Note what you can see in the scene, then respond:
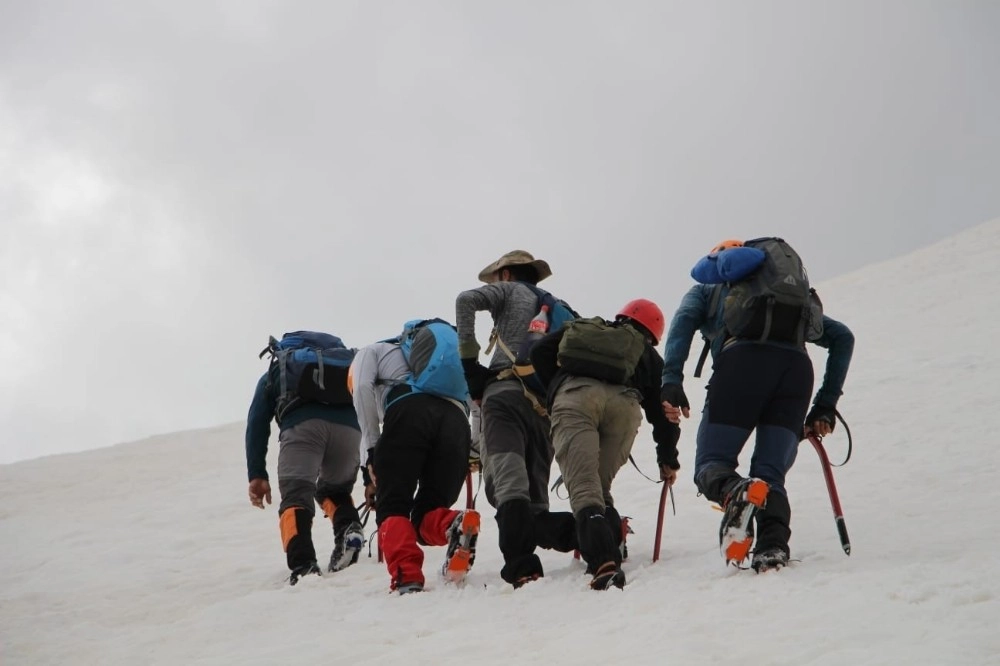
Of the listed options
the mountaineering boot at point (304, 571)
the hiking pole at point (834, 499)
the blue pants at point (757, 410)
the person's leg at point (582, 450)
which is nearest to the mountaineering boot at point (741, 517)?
the blue pants at point (757, 410)

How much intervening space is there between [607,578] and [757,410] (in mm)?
1270

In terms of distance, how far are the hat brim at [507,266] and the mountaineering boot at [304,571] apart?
8.08 feet

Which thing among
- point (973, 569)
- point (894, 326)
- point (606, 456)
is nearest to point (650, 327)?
point (606, 456)

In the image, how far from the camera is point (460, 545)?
21.7 ft

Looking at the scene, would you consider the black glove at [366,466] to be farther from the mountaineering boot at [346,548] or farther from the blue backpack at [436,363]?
the mountaineering boot at [346,548]

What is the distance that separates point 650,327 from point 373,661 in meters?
3.10

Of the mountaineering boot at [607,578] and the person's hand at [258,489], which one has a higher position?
the person's hand at [258,489]

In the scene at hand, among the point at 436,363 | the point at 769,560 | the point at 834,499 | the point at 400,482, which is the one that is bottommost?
the point at 769,560

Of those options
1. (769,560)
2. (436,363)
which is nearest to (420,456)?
(436,363)

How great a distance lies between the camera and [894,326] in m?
19.7

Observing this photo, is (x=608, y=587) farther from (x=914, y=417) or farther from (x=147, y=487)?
(x=147, y=487)

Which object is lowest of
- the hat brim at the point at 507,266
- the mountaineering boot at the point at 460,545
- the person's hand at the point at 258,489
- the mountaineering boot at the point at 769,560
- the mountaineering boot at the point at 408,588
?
the mountaineering boot at the point at 769,560

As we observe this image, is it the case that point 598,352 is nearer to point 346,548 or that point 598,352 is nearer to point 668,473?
point 668,473

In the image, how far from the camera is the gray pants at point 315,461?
303 inches
